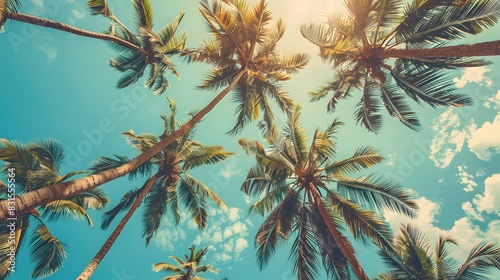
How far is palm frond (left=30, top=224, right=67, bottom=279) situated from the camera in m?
10.5

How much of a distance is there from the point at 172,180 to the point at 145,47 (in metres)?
6.03

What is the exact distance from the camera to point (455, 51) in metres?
6.59

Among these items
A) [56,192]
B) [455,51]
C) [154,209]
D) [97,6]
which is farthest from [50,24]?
[455,51]

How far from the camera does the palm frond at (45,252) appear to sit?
10.5 m

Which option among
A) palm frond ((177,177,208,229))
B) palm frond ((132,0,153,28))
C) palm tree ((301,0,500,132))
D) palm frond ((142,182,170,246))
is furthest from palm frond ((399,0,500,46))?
palm frond ((142,182,170,246))

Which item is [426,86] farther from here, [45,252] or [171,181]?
[45,252]

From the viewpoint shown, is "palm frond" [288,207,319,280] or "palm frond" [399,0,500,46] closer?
"palm frond" [399,0,500,46]

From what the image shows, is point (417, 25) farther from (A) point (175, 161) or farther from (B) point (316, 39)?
(A) point (175, 161)

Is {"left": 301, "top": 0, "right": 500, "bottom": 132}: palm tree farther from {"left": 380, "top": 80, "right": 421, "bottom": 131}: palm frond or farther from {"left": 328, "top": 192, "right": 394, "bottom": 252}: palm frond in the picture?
{"left": 328, "top": 192, "right": 394, "bottom": 252}: palm frond

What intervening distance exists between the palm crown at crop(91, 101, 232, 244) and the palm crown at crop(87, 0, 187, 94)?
6.29ft

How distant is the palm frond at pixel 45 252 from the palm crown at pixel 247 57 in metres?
8.55

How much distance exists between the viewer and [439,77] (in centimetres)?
877

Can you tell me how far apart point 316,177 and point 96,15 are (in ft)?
34.3

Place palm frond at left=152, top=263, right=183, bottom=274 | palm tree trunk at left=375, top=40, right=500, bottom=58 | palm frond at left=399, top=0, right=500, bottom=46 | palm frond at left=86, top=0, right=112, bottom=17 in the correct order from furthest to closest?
palm frond at left=152, top=263, right=183, bottom=274
palm frond at left=86, top=0, right=112, bottom=17
palm frond at left=399, top=0, right=500, bottom=46
palm tree trunk at left=375, top=40, right=500, bottom=58
